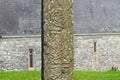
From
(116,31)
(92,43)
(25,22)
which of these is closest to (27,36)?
(25,22)

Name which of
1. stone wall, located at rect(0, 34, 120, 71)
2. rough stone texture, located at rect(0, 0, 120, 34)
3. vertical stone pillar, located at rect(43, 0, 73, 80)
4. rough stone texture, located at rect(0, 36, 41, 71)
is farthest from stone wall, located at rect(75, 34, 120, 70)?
vertical stone pillar, located at rect(43, 0, 73, 80)

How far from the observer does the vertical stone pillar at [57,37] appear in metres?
4.06

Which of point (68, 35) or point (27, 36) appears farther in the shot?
point (27, 36)

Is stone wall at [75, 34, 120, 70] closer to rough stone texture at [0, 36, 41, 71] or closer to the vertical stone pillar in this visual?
rough stone texture at [0, 36, 41, 71]

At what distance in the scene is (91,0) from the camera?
2866 cm

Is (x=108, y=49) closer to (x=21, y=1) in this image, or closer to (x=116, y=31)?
(x=116, y=31)

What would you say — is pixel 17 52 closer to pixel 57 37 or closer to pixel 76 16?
pixel 76 16

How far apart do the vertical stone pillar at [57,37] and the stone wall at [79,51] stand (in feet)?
72.1

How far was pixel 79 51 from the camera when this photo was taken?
88.4ft

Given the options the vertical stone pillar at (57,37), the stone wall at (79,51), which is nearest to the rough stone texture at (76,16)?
the stone wall at (79,51)

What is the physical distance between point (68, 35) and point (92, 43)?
23.0m

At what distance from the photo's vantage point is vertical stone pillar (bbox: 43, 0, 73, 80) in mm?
4062

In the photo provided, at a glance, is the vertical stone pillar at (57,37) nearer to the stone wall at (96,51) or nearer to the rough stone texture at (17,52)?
the rough stone texture at (17,52)

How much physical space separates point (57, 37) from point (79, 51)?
22.9 m
